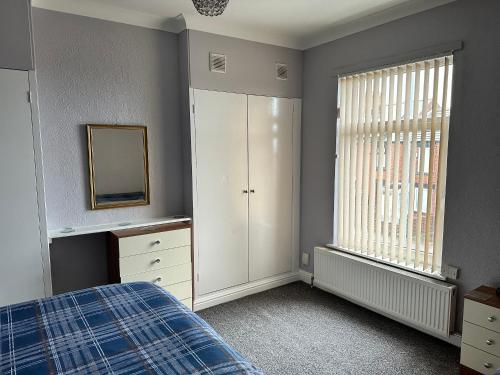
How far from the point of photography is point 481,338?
214 cm

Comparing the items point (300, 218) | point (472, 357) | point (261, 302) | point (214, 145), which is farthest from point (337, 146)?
point (472, 357)

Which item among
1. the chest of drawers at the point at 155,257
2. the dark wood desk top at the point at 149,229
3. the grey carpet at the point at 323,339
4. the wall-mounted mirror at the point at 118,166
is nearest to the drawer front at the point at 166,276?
the chest of drawers at the point at 155,257

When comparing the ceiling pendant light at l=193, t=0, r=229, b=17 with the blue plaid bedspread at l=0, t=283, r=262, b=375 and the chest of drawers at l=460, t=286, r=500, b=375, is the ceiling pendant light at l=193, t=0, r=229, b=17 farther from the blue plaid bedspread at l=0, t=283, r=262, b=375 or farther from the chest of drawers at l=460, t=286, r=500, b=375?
the chest of drawers at l=460, t=286, r=500, b=375

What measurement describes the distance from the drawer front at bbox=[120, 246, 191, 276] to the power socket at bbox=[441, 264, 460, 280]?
203cm

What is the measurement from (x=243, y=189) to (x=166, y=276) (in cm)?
110

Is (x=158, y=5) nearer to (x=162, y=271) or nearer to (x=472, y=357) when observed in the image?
(x=162, y=271)

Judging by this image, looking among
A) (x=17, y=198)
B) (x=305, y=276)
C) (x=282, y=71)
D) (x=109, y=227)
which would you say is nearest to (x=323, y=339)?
(x=305, y=276)

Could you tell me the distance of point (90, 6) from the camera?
270cm

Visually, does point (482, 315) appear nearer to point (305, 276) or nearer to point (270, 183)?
point (305, 276)

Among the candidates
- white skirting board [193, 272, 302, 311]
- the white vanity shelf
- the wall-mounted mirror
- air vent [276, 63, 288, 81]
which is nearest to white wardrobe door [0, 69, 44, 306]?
the white vanity shelf

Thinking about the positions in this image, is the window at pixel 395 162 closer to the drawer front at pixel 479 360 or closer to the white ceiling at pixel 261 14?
the white ceiling at pixel 261 14

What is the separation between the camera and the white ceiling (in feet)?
8.79

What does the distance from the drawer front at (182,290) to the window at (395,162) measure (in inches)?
59.5

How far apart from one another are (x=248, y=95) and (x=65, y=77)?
1.57 m
